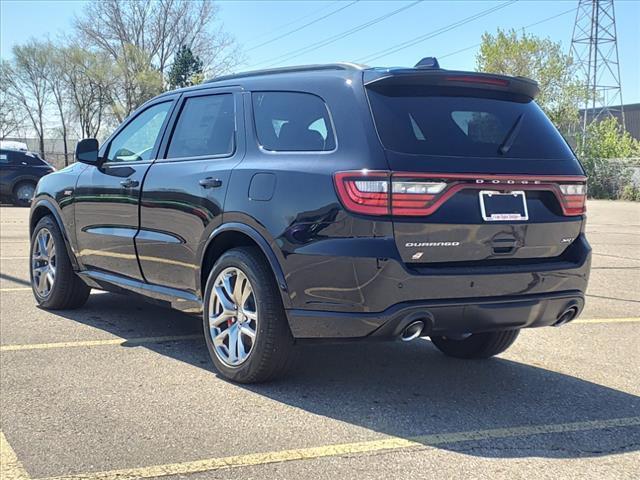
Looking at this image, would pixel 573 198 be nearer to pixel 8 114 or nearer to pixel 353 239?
pixel 353 239

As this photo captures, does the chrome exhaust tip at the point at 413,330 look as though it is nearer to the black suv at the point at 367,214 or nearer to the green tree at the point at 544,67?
the black suv at the point at 367,214

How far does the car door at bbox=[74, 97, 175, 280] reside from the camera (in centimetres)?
549

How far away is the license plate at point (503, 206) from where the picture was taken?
12.9 ft

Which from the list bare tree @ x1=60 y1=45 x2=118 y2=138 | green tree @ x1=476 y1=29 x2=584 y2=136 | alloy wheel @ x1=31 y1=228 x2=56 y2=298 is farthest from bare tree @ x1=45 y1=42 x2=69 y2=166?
alloy wheel @ x1=31 y1=228 x2=56 y2=298

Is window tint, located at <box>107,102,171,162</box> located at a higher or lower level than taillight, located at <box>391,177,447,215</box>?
higher

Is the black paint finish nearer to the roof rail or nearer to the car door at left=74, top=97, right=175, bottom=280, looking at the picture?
the roof rail

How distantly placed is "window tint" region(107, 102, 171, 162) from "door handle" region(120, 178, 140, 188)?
0.63ft

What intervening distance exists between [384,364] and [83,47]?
2215 inches

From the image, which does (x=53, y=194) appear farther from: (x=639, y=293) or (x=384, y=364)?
(x=639, y=293)

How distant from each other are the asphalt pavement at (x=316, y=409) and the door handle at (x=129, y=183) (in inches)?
44.8

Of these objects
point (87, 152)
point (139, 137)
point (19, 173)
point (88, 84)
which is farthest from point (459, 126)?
point (88, 84)

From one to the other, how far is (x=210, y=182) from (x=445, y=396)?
1.90 meters

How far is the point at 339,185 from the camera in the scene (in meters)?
3.82

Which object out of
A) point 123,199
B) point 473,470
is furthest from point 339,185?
point 123,199
